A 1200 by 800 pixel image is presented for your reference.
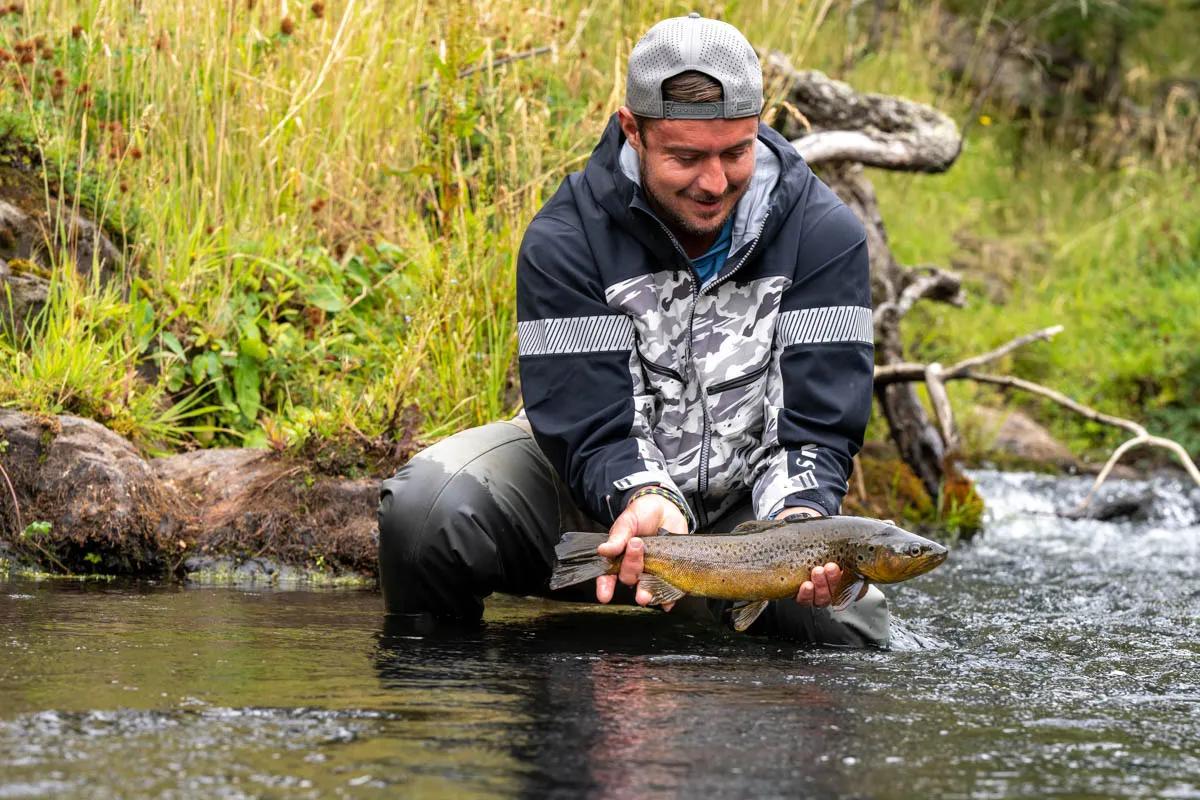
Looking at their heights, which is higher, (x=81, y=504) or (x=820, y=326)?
(x=820, y=326)

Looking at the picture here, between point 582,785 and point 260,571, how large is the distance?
2.80 m

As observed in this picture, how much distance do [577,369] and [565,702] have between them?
3.94 feet

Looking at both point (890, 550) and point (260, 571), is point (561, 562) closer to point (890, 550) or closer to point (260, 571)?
point (890, 550)

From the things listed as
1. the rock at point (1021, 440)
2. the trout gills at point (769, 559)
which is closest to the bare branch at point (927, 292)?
the rock at point (1021, 440)

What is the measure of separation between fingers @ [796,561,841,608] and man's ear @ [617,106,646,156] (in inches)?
48.7

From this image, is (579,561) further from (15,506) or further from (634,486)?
(15,506)

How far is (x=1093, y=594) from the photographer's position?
552 centimetres

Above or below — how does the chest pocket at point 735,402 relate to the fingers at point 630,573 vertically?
above

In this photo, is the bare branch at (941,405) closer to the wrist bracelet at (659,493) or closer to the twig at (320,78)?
the twig at (320,78)

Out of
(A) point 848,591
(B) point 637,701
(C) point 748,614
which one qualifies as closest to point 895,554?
(A) point 848,591

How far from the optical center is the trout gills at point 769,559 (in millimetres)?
3760

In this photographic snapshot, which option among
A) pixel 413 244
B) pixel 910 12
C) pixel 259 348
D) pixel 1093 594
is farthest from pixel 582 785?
pixel 910 12

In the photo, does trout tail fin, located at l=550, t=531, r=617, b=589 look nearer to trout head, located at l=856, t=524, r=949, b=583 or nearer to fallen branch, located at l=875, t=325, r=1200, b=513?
trout head, located at l=856, t=524, r=949, b=583

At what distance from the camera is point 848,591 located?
3867 millimetres
